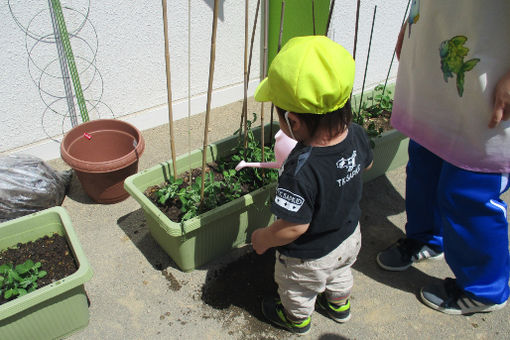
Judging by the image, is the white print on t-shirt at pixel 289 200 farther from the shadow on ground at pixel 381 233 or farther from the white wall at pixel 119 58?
the white wall at pixel 119 58

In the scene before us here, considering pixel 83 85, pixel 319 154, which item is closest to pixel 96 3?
pixel 83 85

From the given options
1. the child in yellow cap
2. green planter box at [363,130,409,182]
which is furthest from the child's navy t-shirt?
green planter box at [363,130,409,182]

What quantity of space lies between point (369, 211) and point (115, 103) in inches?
86.1

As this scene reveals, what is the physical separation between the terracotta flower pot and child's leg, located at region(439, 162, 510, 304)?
1.79 meters

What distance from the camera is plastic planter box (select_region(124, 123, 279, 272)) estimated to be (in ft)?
6.46

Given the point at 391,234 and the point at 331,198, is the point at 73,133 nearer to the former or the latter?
the point at 331,198

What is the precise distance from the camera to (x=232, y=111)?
3.77 meters

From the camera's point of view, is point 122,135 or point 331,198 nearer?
point 331,198

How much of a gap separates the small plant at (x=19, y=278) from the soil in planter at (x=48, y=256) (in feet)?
0.15

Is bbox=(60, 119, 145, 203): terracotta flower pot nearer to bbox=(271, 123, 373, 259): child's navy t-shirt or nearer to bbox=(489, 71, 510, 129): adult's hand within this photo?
bbox=(271, 123, 373, 259): child's navy t-shirt

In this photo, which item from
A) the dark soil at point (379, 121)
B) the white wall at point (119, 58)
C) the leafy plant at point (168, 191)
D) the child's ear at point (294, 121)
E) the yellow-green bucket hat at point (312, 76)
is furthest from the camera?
the dark soil at point (379, 121)

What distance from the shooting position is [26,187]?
240cm

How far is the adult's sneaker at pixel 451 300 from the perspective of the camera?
79.0 inches

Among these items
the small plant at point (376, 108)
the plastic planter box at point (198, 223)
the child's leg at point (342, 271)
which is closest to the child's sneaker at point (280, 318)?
the child's leg at point (342, 271)
